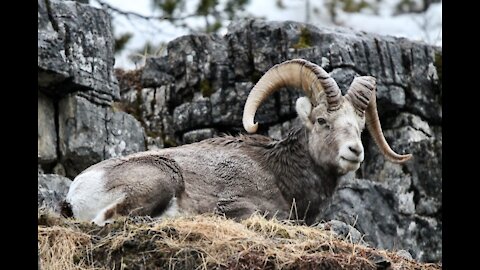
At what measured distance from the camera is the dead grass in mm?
9289

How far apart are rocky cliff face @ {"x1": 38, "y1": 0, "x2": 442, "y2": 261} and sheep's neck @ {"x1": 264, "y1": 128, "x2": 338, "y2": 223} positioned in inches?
85.4

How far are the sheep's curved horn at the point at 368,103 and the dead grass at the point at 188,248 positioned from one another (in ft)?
9.95

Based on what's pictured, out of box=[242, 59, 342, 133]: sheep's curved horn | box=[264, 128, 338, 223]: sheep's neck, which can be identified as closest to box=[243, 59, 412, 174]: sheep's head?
box=[242, 59, 342, 133]: sheep's curved horn

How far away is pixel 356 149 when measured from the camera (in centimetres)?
1205

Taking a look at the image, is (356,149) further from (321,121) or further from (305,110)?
(305,110)

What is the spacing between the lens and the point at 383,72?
16.8 meters

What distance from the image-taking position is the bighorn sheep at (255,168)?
37.1ft

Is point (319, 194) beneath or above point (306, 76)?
beneath

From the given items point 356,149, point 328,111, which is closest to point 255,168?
point 328,111

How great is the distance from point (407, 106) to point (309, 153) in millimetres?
4450

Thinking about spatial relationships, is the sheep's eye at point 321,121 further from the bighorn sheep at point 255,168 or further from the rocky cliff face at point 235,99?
the rocky cliff face at point 235,99

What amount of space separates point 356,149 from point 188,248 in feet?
10.5
